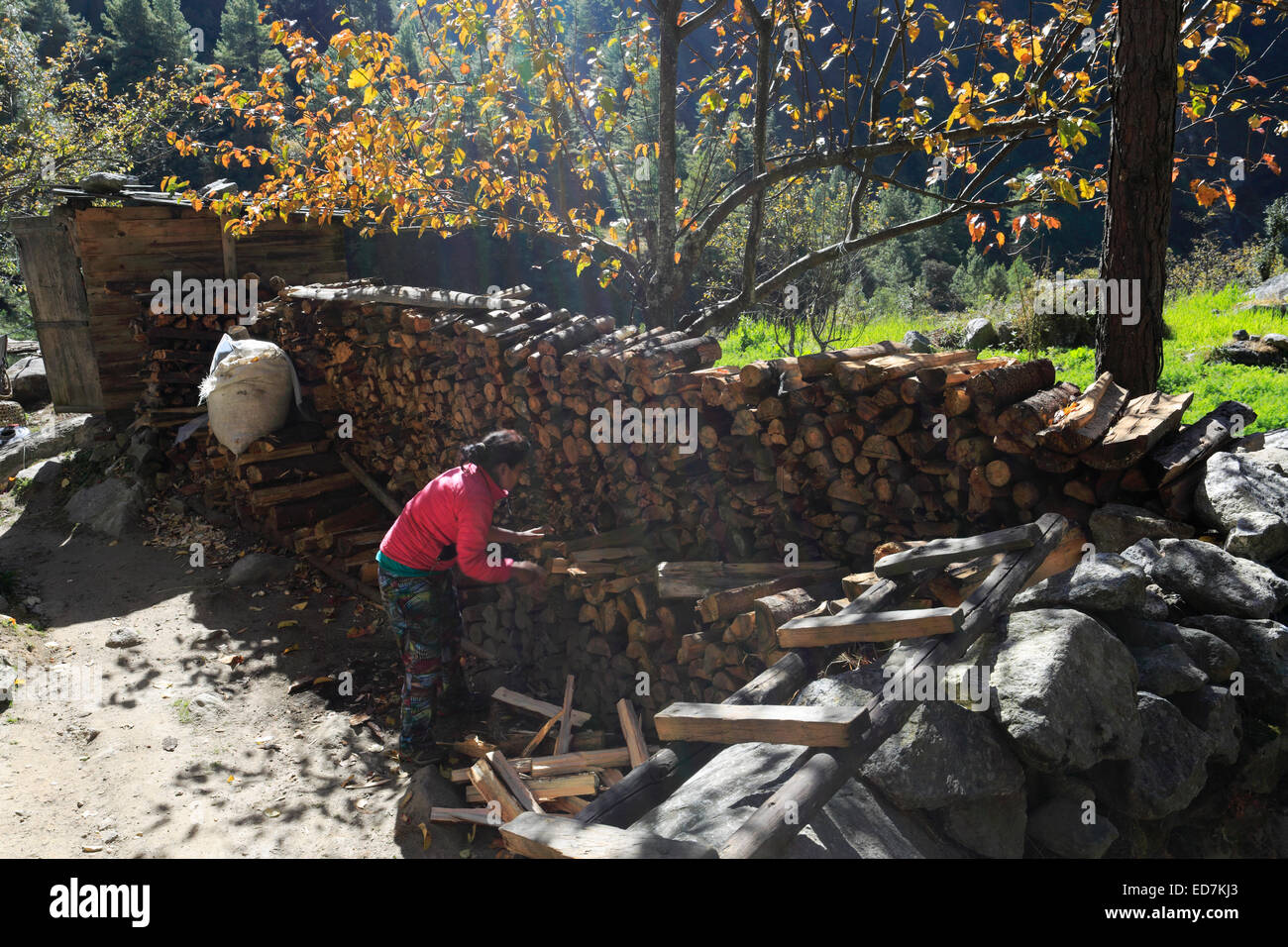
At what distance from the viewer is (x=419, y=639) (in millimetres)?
5234

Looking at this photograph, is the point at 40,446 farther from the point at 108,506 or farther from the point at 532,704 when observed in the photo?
the point at 532,704

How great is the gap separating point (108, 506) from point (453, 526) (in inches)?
275

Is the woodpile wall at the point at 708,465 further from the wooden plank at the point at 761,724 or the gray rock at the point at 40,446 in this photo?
the gray rock at the point at 40,446

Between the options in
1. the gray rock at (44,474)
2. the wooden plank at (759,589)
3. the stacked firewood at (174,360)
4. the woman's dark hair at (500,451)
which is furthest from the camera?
the gray rock at (44,474)

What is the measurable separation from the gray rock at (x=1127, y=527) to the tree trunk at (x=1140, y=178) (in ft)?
4.44

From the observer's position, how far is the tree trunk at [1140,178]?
182 inches

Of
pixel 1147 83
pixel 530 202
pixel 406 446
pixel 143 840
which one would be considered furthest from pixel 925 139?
pixel 143 840

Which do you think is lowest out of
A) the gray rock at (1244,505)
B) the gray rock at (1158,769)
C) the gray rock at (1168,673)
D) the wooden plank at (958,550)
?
the gray rock at (1158,769)

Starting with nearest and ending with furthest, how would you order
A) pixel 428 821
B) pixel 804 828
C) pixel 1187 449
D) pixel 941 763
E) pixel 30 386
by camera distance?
pixel 804 828 → pixel 941 763 → pixel 1187 449 → pixel 428 821 → pixel 30 386

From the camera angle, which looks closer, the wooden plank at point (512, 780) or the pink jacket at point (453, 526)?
the wooden plank at point (512, 780)

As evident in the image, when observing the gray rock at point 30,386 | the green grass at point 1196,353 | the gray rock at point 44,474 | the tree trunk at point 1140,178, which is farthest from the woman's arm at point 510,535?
the gray rock at point 30,386

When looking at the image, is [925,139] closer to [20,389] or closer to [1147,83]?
[1147,83]

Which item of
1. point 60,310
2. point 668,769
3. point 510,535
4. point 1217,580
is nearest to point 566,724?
point 510,535

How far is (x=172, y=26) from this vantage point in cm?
3164
